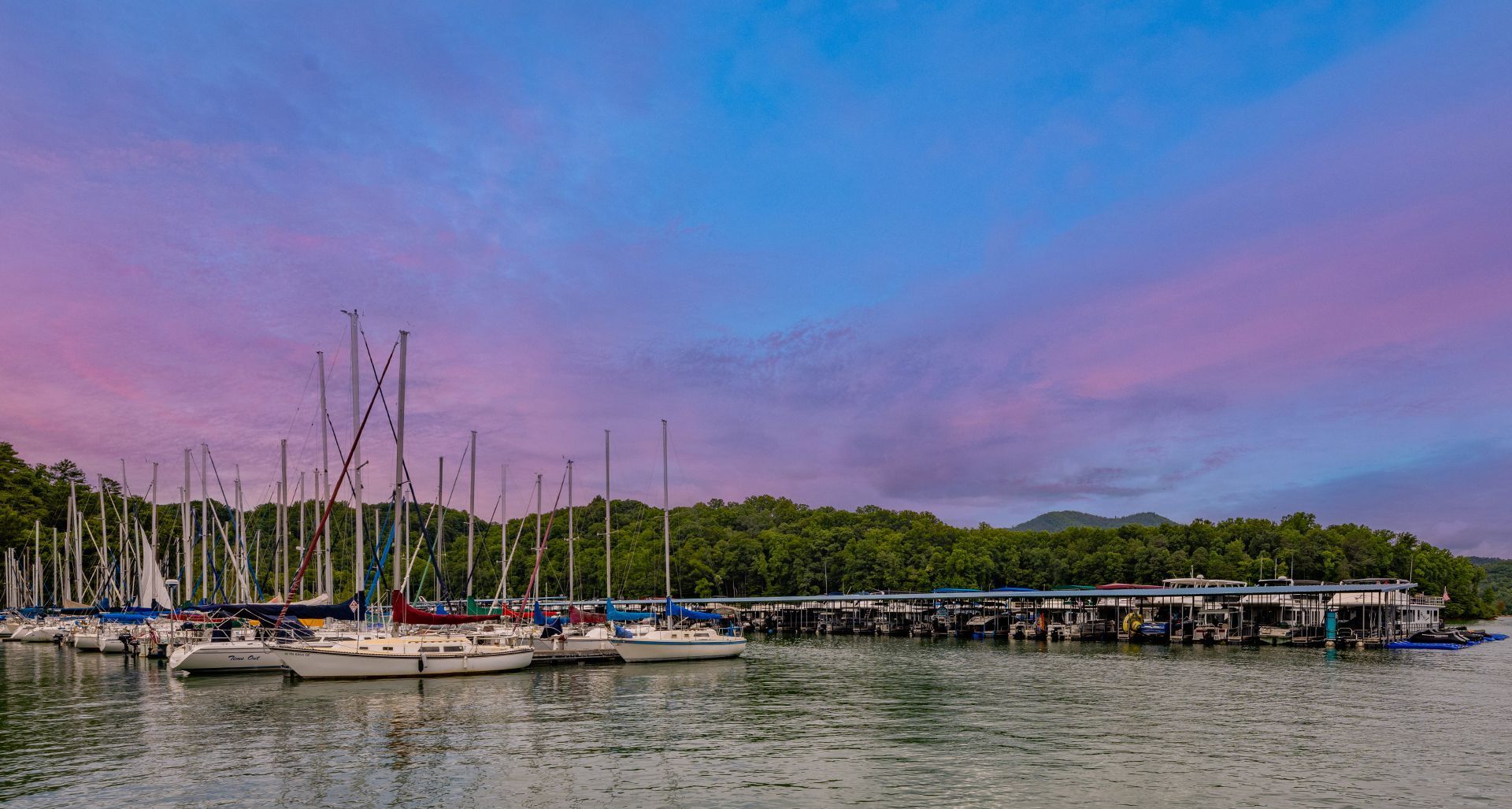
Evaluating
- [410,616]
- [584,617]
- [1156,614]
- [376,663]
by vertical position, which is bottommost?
[1156,614]

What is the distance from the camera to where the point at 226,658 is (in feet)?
180

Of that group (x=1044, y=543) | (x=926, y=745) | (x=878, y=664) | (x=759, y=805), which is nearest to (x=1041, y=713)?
(x=926, y=745)

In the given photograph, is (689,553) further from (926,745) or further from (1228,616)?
(926,745)

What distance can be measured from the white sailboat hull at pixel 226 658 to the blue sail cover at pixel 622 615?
25.3 m

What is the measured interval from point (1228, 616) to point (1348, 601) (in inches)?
425

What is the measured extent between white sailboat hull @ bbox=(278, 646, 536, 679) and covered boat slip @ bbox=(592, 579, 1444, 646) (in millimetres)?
56821

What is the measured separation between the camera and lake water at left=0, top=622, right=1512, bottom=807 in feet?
87.9

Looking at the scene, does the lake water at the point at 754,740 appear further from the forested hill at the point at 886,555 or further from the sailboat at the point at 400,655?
the forested hill at the point at 886,555

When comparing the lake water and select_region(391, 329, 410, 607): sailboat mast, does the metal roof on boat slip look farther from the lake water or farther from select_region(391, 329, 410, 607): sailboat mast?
select_region(391, 329, 410, 607): sailboat mast

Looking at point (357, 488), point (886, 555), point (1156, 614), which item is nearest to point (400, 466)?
point (357, 488)

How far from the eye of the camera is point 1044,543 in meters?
174

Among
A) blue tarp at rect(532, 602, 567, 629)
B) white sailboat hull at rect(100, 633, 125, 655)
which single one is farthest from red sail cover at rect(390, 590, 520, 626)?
white sailboat hull at rect(100, 633, 125, 655)

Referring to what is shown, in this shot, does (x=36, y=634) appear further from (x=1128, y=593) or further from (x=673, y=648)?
(x=1128, y=593)

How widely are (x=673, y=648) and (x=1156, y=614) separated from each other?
223 feet
